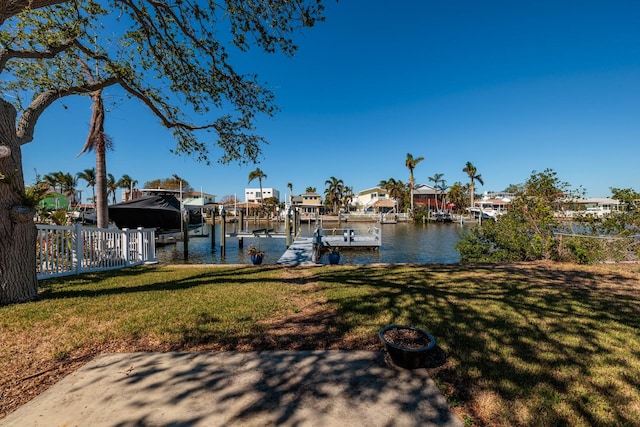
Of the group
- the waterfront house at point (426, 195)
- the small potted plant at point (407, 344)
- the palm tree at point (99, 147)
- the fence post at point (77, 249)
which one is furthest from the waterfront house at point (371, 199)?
the small potted plant at point (407, 344)

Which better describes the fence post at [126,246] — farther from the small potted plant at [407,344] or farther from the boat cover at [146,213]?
the boat cover at [146,213]

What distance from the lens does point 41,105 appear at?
507 centimetres

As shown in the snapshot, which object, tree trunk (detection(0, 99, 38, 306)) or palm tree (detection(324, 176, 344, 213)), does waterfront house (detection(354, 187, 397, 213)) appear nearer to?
palm tree (detection(324, 176, 344, 213))

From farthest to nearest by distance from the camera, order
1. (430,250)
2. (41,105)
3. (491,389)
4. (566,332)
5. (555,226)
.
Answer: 1. (430,250)
2. (555,226)
3. (41,105)
4. (566,332)
5. (491,389)

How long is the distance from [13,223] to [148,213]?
14406mm

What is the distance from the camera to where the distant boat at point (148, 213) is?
663 inches

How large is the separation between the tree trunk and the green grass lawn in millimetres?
401

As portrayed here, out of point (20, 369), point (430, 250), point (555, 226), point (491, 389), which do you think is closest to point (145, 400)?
point (20, 369)

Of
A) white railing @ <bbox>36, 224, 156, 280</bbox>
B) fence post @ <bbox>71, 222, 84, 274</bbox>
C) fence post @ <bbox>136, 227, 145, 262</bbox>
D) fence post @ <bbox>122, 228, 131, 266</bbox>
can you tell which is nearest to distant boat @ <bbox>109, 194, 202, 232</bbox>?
white railing @ <bbox>36, 224, 156, 280</bbox>

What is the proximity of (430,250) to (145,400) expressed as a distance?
66.0ft

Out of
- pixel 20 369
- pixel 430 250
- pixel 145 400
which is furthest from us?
pixel 430 250

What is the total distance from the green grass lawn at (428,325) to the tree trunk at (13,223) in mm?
401

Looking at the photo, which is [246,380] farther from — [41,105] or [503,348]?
[41,105]

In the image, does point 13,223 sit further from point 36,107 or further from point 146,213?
point 146,213
